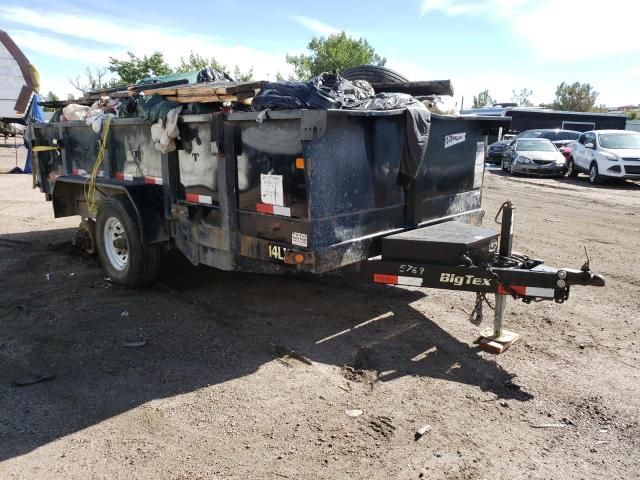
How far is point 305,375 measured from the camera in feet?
12.9

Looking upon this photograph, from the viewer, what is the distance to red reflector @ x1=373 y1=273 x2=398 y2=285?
4207 mm

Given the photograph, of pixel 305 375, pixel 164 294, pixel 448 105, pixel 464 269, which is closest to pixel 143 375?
pixel 305 375

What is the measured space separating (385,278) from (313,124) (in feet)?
4.42

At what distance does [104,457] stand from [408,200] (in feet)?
10.1

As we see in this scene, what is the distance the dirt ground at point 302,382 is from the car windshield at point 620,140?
39.4 ft

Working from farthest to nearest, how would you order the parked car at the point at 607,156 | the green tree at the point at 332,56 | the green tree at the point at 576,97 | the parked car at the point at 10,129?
the green tree at the point at 576,97 → the green tree at the point at 332,56 → the parked car at the point at 10,129 → the parked car at the point at 607,156

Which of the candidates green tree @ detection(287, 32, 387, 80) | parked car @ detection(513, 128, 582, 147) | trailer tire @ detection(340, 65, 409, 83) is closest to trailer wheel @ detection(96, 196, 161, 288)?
trailer tire @ detection(340, 65, 409, 83)

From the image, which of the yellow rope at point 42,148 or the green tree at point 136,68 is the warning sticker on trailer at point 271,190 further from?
the green tree at point 136,68

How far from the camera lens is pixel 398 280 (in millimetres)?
4195

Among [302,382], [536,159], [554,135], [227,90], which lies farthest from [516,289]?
[554,135]

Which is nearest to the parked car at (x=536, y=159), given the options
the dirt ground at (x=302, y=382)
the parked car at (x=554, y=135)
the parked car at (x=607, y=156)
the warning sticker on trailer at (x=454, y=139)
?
the parked car at (x=607, y=156)

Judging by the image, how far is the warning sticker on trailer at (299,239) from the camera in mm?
3998

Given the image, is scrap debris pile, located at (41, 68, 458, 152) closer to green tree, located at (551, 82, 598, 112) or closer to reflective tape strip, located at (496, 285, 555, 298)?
reflective tape strip, located at (496, 285, 555, 298)

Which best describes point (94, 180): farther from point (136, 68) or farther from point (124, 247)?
point (136, 68)
